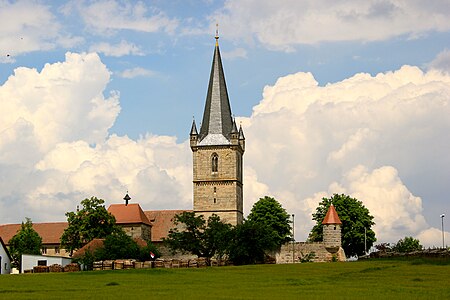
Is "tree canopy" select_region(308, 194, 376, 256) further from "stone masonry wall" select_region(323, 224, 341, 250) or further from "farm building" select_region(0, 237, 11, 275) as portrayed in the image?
"farm building" select_region(0, 237, 11, 275)

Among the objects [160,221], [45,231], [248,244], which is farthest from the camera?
[45,231]

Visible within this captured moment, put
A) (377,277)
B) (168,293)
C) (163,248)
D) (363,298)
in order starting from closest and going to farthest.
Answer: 1. (363,298)
2. (168,293)
3. (377,277)
4. (163,248)

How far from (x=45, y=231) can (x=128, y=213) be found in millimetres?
15287

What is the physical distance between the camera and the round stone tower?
4348 inches

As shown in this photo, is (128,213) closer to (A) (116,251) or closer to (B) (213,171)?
(B) (213,171)

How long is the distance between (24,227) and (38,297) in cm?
7457

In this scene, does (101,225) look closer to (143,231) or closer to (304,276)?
(143,231)

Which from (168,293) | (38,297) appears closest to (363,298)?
(168,293)

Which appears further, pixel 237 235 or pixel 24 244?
pixel 24 244

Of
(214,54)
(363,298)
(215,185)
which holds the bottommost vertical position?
(363,298)

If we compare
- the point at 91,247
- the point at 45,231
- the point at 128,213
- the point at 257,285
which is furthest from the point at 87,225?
the point at 257,285

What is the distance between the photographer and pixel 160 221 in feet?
427

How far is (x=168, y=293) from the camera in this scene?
44.7 meters

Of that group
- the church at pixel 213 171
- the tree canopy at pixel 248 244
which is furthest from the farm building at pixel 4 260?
the church at pixel 213 171
